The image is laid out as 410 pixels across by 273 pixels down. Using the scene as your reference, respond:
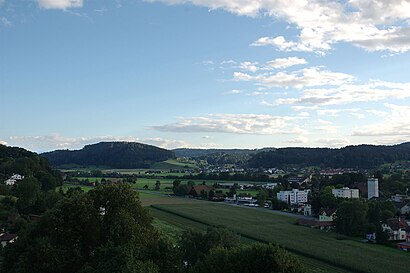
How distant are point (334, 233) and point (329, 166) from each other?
416 feet

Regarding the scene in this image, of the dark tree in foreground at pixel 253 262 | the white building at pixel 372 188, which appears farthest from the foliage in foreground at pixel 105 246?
the white building at pixel 372 188

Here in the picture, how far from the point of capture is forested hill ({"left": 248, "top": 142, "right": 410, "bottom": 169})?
16660cm

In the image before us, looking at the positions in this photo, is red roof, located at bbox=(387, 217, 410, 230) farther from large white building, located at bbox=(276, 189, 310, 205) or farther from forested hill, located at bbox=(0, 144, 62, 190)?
forested hill, located at bbox=(0, 144, 62, 190)

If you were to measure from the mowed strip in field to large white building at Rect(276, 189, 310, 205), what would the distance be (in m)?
16.5

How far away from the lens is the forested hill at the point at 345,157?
167m

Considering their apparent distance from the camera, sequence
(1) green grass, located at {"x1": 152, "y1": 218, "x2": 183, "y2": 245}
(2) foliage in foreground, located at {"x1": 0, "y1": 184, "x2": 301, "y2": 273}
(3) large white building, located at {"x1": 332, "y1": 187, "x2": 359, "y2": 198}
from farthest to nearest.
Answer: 1. (3) large white building, located at {"x1": 332, "y1": 187, "x2": 359, "y2": 198}
2. (1) green grass, located at {"x1": 152, "y1": 218, "x2": 183, "y2": 245}
3. (2) foliage in foreground, located at {"x1": 0, "y1": 184, "x2": 301, "y2": 273}

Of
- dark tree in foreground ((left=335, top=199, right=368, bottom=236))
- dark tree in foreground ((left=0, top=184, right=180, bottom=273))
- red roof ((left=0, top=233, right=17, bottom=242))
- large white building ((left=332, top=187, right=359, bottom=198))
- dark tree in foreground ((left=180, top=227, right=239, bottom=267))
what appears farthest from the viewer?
large white building ((left=332, top=187, right=359, bottom=198))

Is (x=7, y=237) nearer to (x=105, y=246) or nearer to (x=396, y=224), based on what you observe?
(x=105, y=246)

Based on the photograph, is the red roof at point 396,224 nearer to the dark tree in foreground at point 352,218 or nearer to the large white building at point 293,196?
the dark tree in foreground at point 352,218

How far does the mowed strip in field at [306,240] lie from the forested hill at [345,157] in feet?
352

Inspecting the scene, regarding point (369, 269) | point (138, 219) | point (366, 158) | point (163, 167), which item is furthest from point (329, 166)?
point (138, 219)

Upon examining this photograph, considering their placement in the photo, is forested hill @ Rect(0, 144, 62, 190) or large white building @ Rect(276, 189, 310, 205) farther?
large white building @ Rect(276, 189, 310, 205)

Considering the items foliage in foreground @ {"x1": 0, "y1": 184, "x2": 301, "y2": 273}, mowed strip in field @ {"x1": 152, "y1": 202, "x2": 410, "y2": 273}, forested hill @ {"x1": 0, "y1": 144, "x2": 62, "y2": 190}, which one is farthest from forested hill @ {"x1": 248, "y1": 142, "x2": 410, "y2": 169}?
foliage in foreground @ {"x1": 0, "y1": 184, "x2": 301, "y2": 273}

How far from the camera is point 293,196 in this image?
86.5 metres
